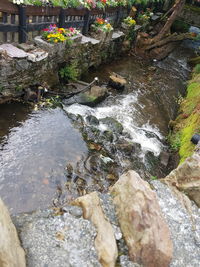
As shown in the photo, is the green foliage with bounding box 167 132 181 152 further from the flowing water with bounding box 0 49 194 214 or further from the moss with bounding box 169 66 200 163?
the flowing water with bounding box 0 49 194 214

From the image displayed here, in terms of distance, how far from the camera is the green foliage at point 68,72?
Result: 33.6ft

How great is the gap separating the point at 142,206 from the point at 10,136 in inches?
194

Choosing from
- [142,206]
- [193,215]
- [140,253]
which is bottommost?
[193,215]

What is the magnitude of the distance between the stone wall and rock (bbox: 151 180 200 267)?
5.65m

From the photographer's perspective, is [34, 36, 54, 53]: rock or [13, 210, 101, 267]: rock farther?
[34, 36, 54, 53]: rock

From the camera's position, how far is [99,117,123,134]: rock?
28.8 feet

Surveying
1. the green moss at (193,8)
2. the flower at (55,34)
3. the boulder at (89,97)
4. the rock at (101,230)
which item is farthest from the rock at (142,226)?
the green moss at (193,8)

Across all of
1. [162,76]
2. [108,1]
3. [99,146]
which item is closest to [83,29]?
[108,1]

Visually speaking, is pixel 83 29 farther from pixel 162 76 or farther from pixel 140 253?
pixel 140 253

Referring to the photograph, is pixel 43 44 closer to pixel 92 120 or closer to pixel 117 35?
pixel 92 120

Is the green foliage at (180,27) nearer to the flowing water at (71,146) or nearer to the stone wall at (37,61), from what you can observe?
the stone wall at (37,61)

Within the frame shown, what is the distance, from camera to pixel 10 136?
7.02m

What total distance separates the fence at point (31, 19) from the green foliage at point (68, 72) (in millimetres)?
1632

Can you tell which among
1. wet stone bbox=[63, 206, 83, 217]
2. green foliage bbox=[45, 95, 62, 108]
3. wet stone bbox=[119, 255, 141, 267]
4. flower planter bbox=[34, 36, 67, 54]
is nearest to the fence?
flower planter bbox=[34, 36, 67, 54]
